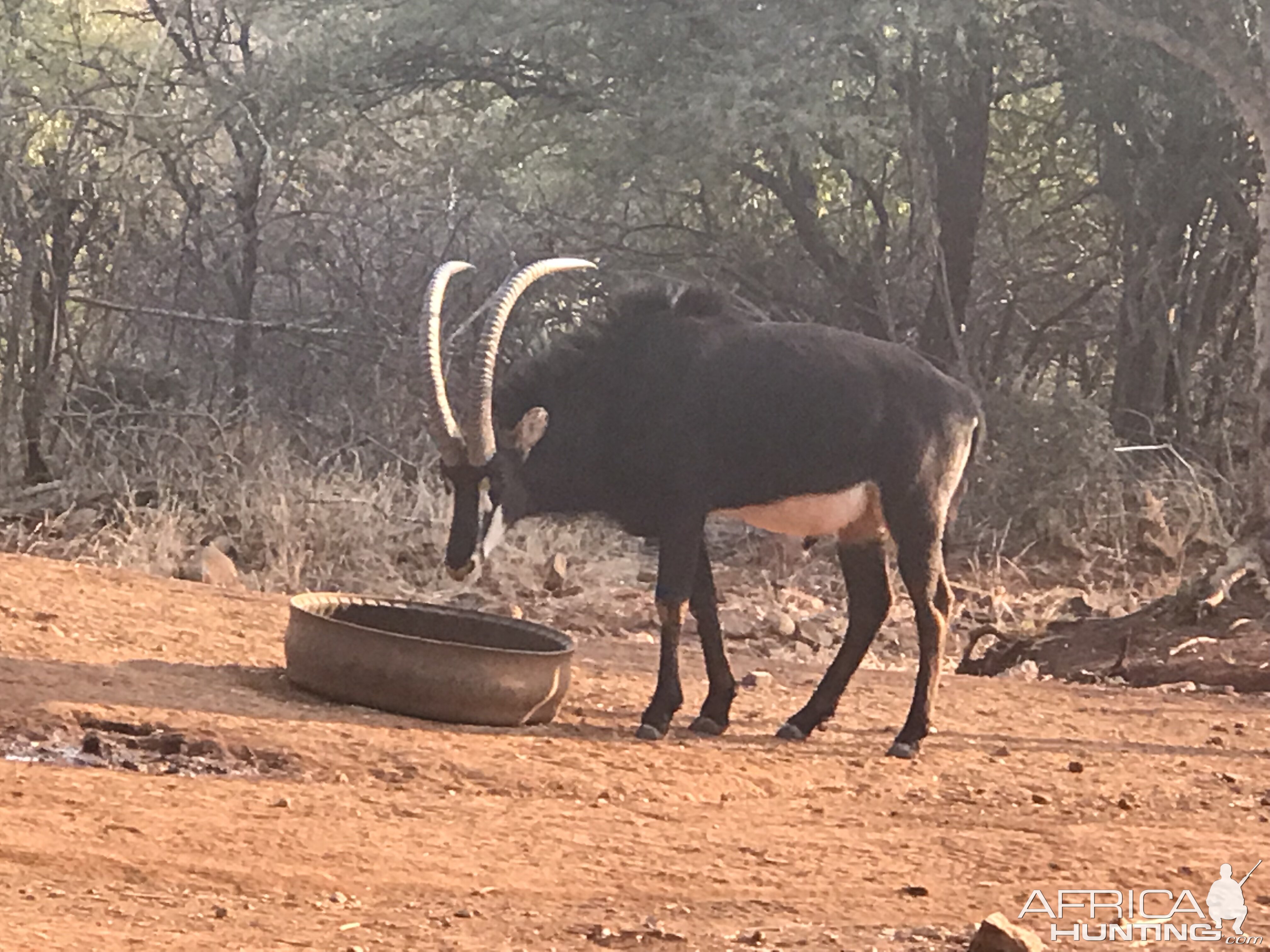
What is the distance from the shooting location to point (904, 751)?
6.90 meters

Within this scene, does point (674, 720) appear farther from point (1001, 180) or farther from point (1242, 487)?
point (1001, 180)

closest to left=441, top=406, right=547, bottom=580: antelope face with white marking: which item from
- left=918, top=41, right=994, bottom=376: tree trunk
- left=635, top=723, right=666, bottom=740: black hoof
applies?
left=635, top=723, right=666, bottom=740: black hoof

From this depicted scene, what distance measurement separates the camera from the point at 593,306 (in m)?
13.9

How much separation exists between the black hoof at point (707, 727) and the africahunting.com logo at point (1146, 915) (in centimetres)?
269

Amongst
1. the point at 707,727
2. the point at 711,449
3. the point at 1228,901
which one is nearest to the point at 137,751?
the point at 707,727

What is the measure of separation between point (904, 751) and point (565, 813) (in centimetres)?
199

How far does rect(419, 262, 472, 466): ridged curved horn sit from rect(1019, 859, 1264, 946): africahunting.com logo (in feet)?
11.1

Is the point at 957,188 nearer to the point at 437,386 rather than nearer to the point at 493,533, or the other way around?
the point at 437,386

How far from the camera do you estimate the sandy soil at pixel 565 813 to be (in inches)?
157

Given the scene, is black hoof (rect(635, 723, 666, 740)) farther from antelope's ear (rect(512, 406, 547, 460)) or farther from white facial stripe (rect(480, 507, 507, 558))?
antelope's ear (rect(512, 406, 547, 460))

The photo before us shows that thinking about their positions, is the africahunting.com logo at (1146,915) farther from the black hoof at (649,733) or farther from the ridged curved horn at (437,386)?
the ridged curved horn at (437,386)

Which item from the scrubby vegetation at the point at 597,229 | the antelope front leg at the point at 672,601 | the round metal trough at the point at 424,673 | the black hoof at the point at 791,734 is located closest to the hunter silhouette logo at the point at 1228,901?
the black hoof at the point at 791,734

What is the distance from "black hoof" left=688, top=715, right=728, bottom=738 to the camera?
23.5ft

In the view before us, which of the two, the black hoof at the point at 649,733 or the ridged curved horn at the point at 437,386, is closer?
the black hoof at the point at 649,733
